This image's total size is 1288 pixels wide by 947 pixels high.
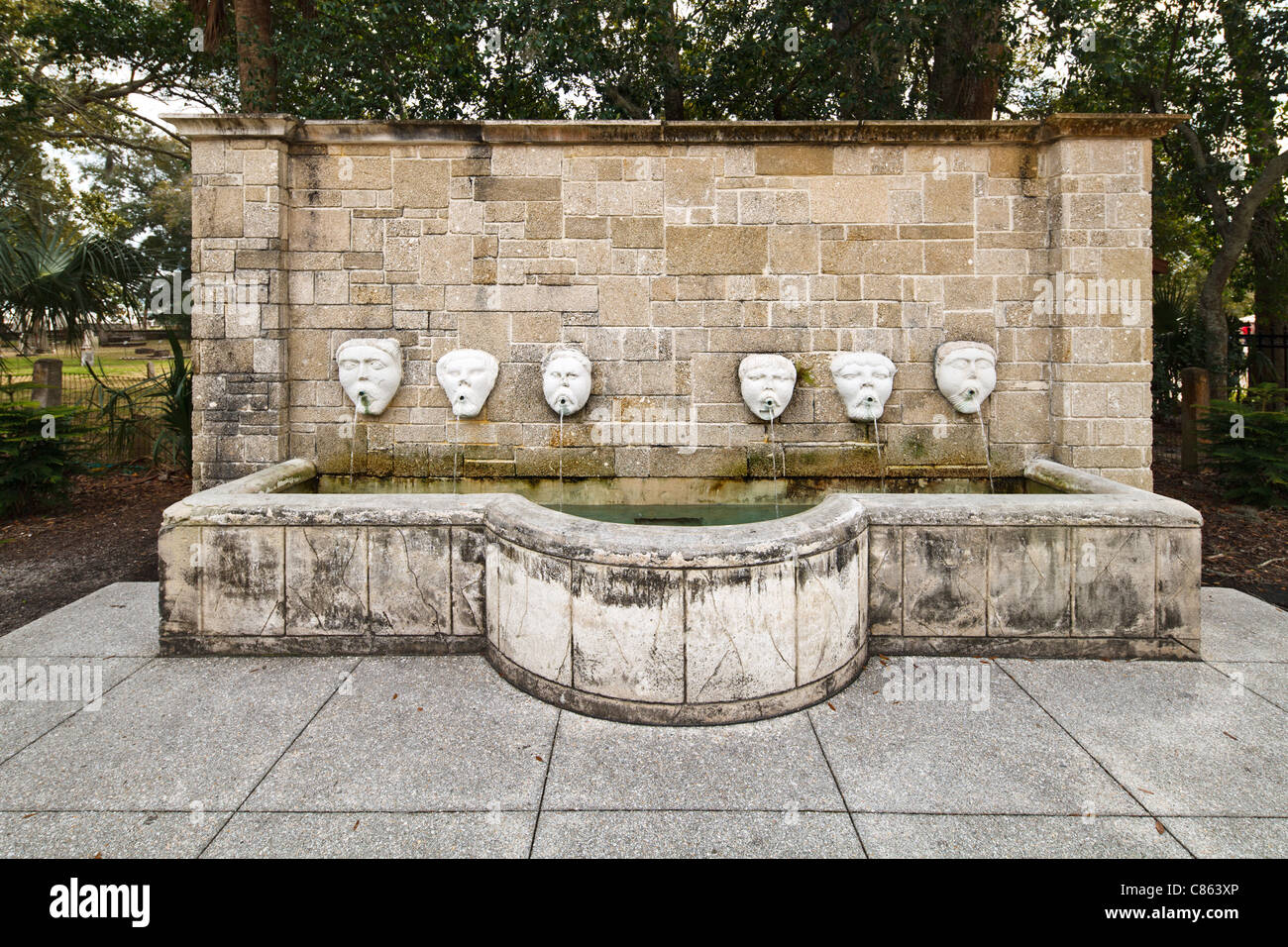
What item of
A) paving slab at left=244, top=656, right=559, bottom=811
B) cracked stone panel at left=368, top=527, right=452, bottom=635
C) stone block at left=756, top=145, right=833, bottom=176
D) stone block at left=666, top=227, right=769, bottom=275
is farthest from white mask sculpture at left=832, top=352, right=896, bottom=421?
paving slab at left=244, top=656, right=559, bottom=811

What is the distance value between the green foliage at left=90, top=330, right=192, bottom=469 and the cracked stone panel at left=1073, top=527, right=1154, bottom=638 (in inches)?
306

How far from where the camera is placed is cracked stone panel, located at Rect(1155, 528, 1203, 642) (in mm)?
3441

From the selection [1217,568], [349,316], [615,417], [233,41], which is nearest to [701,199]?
[615,417]

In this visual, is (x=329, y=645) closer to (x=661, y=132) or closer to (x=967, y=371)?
(x=661, y=132)

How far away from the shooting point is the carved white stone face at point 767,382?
4.85 meters

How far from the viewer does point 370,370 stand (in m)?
4.93

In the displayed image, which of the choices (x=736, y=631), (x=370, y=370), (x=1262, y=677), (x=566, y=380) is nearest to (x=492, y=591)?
(x=736, y=631)

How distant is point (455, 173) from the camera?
16.4 ft

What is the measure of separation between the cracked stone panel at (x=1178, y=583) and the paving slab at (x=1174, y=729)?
178mm

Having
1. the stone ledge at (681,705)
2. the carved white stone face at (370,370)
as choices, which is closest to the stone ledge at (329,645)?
the stone ledge at (681,705)

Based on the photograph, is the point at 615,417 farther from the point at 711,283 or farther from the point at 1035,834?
the point at 1035,834

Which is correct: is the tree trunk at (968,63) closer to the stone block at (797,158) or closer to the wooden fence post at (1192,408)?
the stone block at (797,158)

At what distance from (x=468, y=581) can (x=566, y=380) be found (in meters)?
1.80

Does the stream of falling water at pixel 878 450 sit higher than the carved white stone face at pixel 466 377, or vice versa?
the carved white stone face at pixel 466 377
